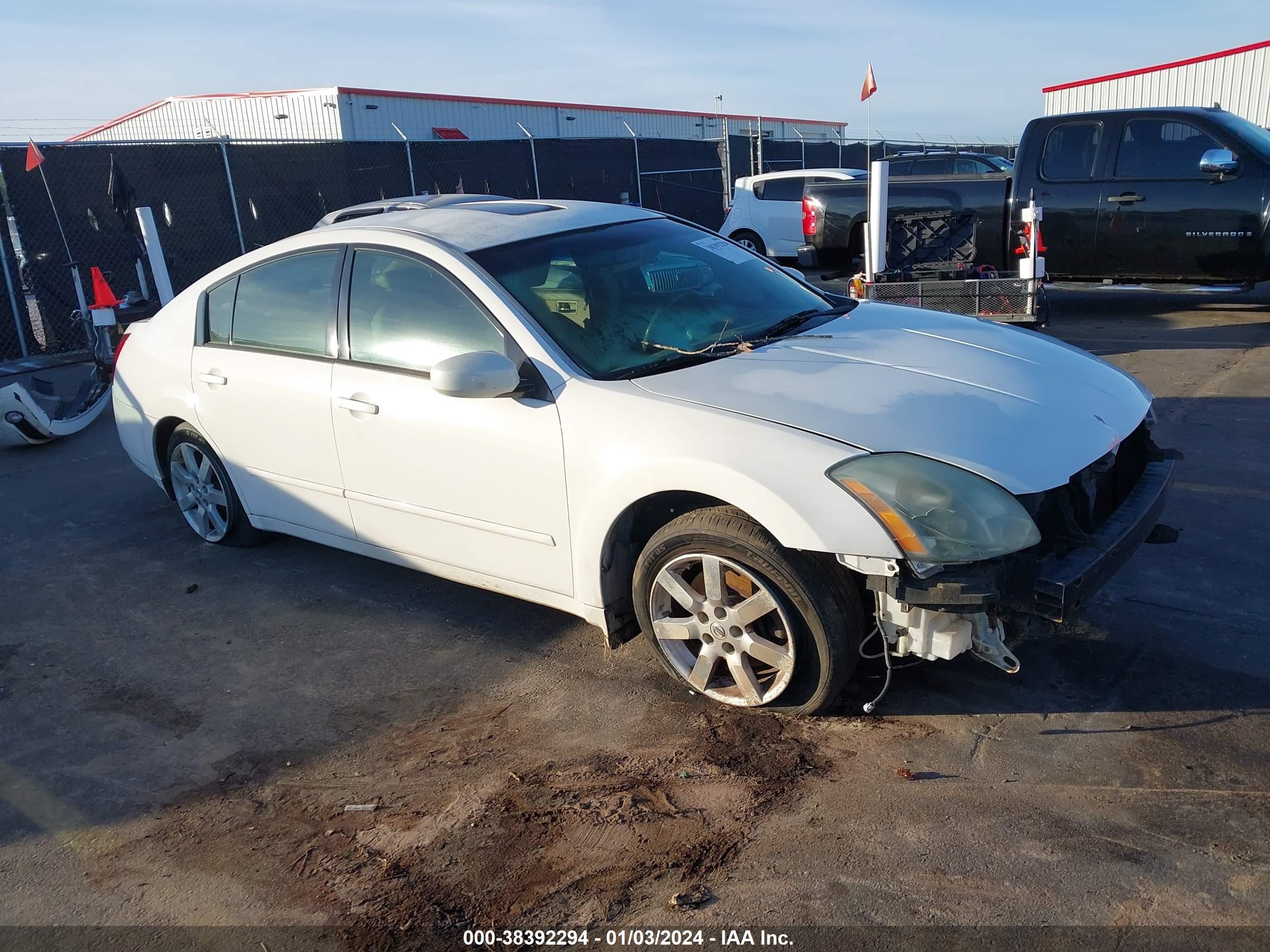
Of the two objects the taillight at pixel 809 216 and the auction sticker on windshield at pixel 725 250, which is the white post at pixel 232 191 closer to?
the taillight at pixel 809 216

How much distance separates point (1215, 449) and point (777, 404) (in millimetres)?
3881

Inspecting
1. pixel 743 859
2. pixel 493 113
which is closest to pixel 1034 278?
pixel 743 859

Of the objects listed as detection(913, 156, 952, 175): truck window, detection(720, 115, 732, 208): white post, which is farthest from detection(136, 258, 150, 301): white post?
detection(720, 115, 732, 208): white post

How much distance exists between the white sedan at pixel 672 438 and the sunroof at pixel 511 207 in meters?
0.02

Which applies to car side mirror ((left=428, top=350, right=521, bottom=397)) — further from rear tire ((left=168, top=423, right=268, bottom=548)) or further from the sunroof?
rear tire ((left=168, top=423, right=268, bottom=548))

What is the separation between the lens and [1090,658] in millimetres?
3695

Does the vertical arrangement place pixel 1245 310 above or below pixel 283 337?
below

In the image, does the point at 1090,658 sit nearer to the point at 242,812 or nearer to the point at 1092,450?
the point at 1092,450

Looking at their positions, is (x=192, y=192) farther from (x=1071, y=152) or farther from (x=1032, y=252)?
(x=1071, y=152)

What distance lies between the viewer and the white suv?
1524 centimetres

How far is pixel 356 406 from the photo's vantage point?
425 cm

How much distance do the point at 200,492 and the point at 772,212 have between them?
1168 cm

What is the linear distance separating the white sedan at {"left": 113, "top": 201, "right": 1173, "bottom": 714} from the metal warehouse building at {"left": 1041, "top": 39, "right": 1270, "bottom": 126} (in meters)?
21.9

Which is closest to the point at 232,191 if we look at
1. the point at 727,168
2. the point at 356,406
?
the point at 727,168
